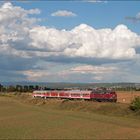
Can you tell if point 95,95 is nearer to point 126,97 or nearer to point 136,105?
point 126,97

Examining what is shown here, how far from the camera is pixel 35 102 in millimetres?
100438

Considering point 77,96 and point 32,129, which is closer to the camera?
point 32,129

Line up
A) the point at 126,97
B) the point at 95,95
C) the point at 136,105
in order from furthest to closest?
the point at 126,97, the point at 95,95, the point at 136,105

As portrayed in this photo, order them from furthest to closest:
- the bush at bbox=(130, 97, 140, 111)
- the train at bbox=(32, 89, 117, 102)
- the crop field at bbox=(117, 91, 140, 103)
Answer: the crop field at bbox=(117, 91, 140, 103), the train at bbox=(32, 89, 117, 102), the bush at bbox=(130, 97, 140, 111)

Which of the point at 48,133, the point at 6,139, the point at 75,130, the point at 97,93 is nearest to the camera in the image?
Result: the point at 6,139

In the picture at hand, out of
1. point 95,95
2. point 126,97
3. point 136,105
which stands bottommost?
point 136,105

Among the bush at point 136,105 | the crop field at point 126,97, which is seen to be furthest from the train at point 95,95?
the bush at point 136,105

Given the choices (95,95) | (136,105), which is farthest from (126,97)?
(136,105)

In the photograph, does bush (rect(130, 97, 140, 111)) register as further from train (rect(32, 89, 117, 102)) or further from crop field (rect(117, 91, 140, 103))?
train (rect(32, 89, 117, 102))

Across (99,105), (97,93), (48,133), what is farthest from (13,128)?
(97,93)

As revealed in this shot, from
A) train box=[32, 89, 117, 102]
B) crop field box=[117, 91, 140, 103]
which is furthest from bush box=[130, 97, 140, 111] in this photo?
train box=[32, 89, 117, 102]

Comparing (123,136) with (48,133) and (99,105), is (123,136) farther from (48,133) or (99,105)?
(99,105)

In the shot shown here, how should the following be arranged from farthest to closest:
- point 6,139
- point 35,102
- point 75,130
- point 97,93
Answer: point 35,102 < point 97,93 < point 75,130 < point 6,139

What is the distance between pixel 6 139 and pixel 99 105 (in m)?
34.9
